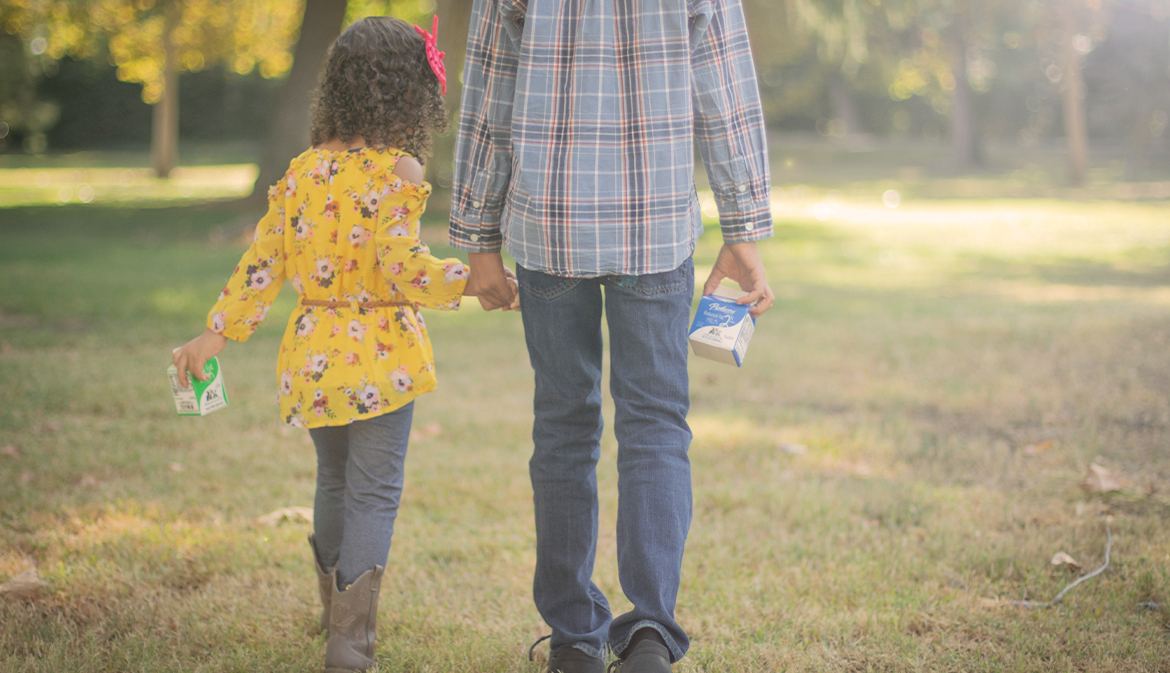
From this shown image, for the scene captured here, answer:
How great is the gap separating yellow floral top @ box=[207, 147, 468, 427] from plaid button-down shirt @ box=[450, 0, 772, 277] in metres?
0.44

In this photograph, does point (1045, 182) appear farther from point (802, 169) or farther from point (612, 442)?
point (612, 442)

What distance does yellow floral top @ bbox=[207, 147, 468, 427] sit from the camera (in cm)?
221

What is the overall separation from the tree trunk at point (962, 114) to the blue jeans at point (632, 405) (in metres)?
30.5

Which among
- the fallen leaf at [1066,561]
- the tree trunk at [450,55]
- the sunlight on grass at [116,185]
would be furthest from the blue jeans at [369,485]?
the sunlight on grass at [116,185]

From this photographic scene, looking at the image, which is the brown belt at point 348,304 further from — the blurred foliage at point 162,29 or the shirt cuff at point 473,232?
the blurred foliage at point 162,29

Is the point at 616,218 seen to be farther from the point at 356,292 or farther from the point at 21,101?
the point at 21,101

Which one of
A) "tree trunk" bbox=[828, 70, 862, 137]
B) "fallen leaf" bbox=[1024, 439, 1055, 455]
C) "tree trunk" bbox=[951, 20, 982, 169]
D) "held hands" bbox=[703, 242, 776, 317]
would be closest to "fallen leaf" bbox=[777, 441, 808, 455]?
"fallen leaf" bbox=[1024, 439, 1055, 455]

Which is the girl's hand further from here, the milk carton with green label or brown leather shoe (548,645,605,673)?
brown leather shoe (548,645,605,673)

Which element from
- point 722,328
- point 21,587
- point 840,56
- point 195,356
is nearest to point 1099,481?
point 722,328

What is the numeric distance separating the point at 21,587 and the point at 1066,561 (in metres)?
3.05

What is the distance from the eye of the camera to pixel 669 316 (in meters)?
1.89

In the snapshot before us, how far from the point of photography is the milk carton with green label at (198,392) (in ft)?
7.27

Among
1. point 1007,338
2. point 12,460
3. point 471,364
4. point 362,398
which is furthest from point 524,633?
point 1007,338

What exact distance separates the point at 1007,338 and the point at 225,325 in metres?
5.30
